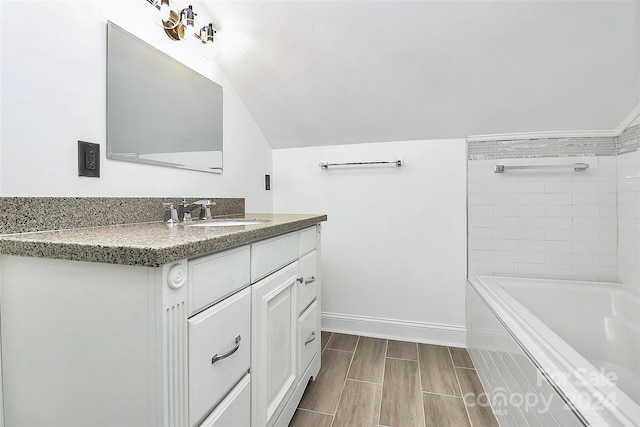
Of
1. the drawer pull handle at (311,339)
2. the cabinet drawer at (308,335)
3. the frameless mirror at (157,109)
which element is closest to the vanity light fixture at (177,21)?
the frameless mirror at (157,109)

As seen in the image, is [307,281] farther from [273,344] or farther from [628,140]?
[628,140]

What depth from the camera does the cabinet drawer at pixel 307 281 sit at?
1445 millimetres

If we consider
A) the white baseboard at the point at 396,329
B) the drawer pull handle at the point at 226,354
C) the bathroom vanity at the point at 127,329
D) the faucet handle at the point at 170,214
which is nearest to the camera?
the bathroom vanity at the point at 127,329

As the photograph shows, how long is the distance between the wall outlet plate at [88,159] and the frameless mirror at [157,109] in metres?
0.07

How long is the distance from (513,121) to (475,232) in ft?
2.53

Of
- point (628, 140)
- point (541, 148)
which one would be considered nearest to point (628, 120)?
point (628, 140)

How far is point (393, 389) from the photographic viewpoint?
1.66 metres

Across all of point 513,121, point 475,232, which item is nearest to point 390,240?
point 475,232

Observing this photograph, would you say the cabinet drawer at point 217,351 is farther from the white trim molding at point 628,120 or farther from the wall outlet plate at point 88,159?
the white trim molding at point 628,120

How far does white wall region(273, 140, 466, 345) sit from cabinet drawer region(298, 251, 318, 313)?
0.80 m

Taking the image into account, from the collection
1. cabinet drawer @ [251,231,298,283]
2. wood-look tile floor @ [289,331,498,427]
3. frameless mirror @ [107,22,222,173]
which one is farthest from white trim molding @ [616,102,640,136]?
frameless mirror @ [107,22,222,173]

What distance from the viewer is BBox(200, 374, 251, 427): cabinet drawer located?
81cm

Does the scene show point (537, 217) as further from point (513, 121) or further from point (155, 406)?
point (155, 406)

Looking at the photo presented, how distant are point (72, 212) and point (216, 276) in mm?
611
